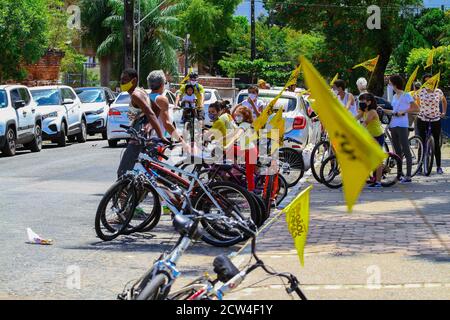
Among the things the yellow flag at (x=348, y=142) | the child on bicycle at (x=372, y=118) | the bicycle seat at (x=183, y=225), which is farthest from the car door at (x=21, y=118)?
the yellow flag at (x=348, y=142)

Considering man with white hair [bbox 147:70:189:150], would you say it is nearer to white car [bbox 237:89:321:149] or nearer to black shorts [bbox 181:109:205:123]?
white car [bbox 237:89:321:149]

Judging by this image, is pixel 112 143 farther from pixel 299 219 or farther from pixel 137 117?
pixel 299 219

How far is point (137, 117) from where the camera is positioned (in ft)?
38.4

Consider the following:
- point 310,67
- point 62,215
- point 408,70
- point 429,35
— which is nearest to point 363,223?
point 62,215

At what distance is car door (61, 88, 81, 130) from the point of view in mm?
29141

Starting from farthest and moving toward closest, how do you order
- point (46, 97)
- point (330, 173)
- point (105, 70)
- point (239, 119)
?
point (105, 70) < point (46, 97) < point (330, 173) < point (239, 119)

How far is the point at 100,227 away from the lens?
10.3 m

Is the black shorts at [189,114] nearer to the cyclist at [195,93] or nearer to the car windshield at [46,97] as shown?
the cyclist at [195,93]

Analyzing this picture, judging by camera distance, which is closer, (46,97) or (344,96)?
(344,96)

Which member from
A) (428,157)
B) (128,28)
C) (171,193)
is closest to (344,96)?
(428,157)

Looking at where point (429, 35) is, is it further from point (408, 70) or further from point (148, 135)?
point (148, 135)

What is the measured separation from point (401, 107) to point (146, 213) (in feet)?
21.8

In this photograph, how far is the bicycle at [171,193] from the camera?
32.6 ft
